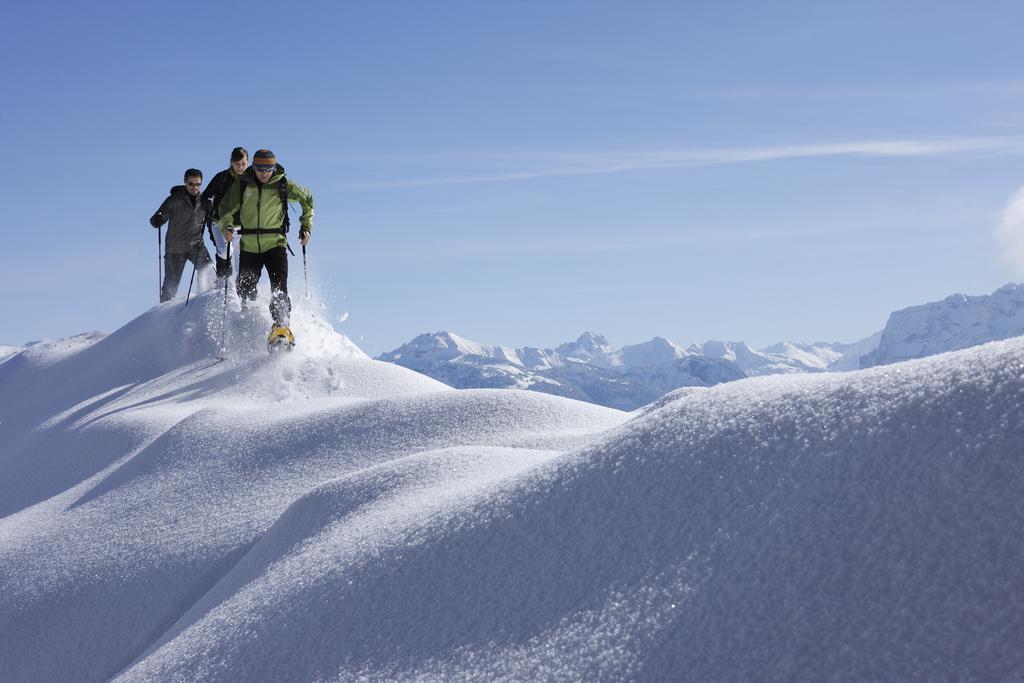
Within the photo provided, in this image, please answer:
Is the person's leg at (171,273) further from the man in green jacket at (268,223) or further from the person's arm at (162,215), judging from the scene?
the man in green jacket at (268,223)

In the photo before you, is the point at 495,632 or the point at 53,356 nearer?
the point at 495,632

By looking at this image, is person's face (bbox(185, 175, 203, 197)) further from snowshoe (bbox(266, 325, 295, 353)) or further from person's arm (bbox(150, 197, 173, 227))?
snowshoe (bbox(266, 325, 295, 353))

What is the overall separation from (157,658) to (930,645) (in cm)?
398

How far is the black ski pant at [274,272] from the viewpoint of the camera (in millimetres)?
12828

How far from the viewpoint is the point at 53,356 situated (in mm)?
18891

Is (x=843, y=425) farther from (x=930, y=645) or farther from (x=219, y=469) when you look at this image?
(x=219, y=469)

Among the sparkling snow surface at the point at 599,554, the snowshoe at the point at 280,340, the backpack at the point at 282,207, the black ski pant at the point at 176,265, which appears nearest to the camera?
the sparkling snow surface at the point at 599,554

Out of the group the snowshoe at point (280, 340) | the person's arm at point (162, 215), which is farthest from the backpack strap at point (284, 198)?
the person's arm at point (162, 215)

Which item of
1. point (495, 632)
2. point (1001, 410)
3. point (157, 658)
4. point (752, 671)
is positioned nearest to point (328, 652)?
point (495, 632)

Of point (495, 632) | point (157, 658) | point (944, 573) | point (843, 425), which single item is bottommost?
point (157, 658)

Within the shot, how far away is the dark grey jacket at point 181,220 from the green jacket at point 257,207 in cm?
490

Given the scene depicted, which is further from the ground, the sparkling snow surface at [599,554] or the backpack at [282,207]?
the backpack at [282,207]

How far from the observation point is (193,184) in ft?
54.6

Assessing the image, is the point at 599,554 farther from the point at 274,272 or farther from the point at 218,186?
the point at 218,186
